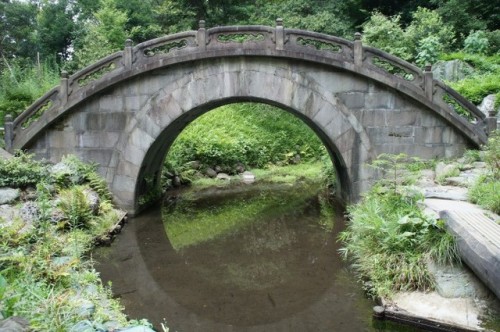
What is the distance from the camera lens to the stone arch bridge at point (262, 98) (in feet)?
33.0

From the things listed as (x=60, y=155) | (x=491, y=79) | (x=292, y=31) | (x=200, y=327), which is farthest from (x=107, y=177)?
(x=491, y=79)

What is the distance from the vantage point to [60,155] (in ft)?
36.6

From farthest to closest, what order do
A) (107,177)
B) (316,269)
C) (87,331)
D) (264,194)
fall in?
1. (264,194)
2. (107,177)
3. (316,269)
4. (87,331)

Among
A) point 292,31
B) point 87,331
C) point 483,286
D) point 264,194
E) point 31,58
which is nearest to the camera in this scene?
point 87,331

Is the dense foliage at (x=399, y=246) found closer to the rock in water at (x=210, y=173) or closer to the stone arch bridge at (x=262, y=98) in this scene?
the stone arch bridge at (x=262, y=98)

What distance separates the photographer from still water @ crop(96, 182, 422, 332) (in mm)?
5973

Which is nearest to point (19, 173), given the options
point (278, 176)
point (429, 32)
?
point (278, 176)

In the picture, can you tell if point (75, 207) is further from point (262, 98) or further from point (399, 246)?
point (399, 246)

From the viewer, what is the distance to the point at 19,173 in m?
9.41

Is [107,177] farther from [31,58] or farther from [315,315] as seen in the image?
[31,58]

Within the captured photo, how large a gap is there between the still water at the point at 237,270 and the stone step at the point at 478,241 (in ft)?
4.47

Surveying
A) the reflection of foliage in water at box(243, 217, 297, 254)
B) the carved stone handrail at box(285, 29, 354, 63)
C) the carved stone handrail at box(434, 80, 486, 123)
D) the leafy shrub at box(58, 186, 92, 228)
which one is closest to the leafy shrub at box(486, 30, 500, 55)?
the carved stone handrail at box(434, 80, 486, 123)

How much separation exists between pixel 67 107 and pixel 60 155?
3.86ft

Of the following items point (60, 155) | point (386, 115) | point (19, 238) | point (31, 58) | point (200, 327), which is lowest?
point (200, 327)
